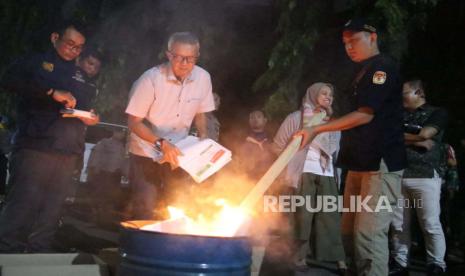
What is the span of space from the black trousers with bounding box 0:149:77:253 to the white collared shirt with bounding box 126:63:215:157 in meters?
0.69

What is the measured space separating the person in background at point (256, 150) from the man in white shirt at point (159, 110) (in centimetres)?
250

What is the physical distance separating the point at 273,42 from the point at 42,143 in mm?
4414

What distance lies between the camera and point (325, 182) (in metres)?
5.41

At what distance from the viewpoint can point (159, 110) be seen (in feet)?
12.9

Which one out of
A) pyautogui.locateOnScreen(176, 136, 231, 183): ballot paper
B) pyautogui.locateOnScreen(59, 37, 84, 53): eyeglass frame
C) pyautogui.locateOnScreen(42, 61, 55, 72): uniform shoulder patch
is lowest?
pyautogui.locateOnScreen(176, 136, 231, 183): ballot paper

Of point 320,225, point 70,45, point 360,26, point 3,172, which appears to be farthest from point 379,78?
point 3,172

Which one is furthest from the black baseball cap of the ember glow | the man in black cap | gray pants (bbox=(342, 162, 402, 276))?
the ember glow

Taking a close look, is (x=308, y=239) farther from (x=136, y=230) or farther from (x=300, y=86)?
(x=136, y=230)

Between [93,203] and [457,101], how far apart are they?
634 centimetres

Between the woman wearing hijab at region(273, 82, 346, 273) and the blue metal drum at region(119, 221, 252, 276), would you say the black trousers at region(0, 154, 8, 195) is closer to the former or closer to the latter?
the woman wearing hijab at region(273, 82, 346, 273)

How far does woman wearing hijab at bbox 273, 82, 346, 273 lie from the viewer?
527 centimetres

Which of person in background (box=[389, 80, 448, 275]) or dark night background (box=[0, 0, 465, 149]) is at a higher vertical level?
dark night background (box=[0, 0, 465, 149])

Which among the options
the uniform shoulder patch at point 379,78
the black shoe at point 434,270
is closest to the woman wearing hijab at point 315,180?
the black shoe at point 434,270

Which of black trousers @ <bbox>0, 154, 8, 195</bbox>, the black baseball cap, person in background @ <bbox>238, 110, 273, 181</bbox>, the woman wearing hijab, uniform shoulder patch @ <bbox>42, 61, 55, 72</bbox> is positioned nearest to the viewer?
the black baseball cap
